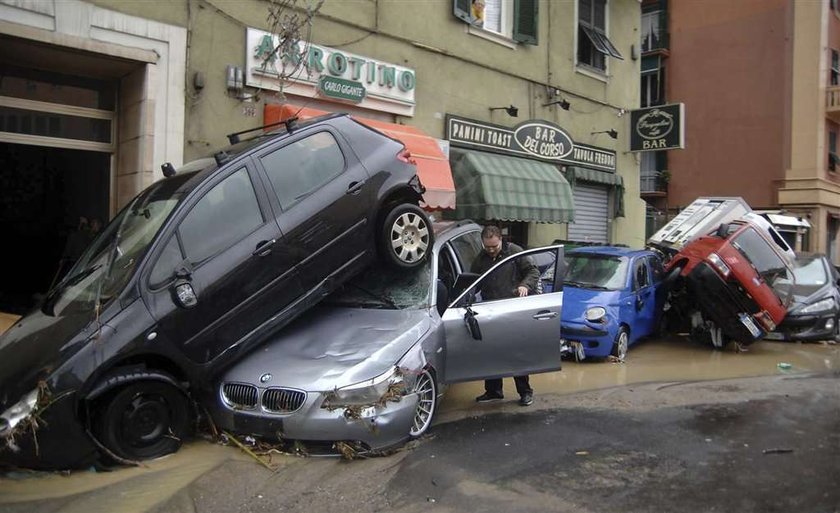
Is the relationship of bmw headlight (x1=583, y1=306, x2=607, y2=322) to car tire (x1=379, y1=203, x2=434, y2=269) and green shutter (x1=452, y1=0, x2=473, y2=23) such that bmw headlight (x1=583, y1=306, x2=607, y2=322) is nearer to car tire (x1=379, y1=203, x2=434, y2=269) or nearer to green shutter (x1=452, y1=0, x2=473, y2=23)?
car tire (x1=379, y1=203, x2=434, y2=269)

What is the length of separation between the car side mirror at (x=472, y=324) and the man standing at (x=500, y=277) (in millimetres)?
494

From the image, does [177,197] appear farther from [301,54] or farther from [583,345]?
[583,345]

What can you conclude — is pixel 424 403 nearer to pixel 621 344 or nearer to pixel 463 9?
pixel 621 344

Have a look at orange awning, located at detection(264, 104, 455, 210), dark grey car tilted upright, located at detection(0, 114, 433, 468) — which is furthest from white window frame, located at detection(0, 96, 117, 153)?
dark grey car tilted upright, located at detection(0, 114, 433, 468)

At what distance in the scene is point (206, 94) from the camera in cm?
896

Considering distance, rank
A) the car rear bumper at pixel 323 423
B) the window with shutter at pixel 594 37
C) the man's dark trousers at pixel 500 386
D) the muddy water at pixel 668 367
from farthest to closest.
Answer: the window with shutter at pixel 594 37 < the muddy water at pixel 668 367 < the man's dark trousers at pixel 500 386 < the car rear bumper at pixel 323 423

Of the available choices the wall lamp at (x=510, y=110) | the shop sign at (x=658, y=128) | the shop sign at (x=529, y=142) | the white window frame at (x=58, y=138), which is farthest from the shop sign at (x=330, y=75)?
the shop sign at (x=658, y=128)

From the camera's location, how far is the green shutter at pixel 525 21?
541 inches

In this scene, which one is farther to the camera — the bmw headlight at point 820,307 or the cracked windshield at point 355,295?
the bmw headlight at point 820,307

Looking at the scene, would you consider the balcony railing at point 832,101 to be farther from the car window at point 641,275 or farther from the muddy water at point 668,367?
the car window at point 641,275

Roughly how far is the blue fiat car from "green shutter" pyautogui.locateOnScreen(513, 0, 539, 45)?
5647 millimetres

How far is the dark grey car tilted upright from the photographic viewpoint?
13.9 feet

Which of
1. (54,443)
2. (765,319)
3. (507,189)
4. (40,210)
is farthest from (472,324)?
(40,210)

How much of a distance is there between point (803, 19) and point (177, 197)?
91.5 ft
